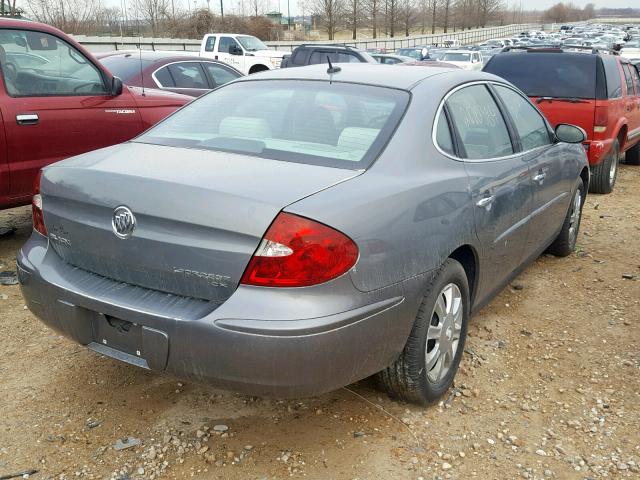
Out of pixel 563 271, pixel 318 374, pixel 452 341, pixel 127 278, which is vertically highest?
pixel 127 278

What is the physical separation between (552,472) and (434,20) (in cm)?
11031

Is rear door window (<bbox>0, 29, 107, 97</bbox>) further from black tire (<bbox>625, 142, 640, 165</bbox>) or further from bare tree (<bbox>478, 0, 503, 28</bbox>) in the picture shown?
bare tree (<bbox>478, 0, 503, 28</bbox>)

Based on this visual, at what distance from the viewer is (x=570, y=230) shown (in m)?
5.38

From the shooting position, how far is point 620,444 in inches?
114

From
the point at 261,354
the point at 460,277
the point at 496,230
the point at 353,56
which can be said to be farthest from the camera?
the point at 353,56

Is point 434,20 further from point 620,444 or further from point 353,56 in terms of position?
point 620,444

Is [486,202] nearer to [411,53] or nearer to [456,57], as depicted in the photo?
[456,57]

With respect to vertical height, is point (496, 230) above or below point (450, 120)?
below

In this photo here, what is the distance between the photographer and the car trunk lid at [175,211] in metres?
2.37

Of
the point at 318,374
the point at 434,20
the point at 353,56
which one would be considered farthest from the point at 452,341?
the point at 434,20

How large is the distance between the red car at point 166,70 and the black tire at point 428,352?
533cm

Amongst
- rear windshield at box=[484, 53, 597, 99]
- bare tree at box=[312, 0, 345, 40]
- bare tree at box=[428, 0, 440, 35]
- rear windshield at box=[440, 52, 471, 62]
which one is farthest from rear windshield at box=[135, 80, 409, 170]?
bare tree at box=[428, 0, 440, 35]

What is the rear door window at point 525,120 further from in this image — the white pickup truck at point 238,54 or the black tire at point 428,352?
the white pickup truck at point 238,54

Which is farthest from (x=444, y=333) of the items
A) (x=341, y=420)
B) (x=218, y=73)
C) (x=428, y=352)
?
(x=218, y=73)
